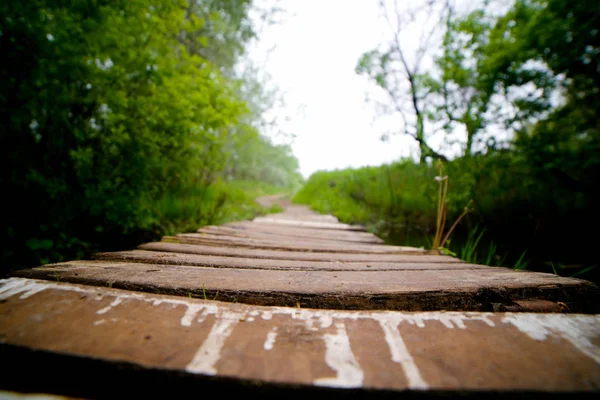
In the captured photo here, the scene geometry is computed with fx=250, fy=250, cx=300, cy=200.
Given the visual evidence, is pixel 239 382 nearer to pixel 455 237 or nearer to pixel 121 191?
pixel 121 191

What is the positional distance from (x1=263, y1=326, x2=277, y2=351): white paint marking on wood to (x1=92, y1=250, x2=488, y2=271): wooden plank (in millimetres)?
553

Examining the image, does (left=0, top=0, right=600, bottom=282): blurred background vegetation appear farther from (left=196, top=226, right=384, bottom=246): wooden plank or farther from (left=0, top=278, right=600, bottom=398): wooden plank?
(left=0, top=278, right=600, bottom=398): wooden plank

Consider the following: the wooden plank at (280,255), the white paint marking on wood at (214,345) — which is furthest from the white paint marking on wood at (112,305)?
the wooden plank at (280,255)

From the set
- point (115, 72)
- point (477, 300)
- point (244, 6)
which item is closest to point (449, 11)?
point (244, 6)

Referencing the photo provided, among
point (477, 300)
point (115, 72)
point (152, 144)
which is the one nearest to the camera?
point (477, 300)

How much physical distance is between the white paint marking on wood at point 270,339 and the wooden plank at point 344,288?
0.18 meters

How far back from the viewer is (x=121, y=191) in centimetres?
240

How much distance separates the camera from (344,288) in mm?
890

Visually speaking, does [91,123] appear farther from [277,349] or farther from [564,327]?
[564,327]

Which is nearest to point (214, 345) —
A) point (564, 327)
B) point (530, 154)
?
point (564, 327)

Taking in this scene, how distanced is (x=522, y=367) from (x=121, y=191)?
2907 mm

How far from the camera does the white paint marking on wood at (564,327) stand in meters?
0.60

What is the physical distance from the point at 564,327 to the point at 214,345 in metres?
0.90

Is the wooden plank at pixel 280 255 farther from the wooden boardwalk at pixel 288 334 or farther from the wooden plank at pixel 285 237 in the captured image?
the wooden plank at pixel 285 237
